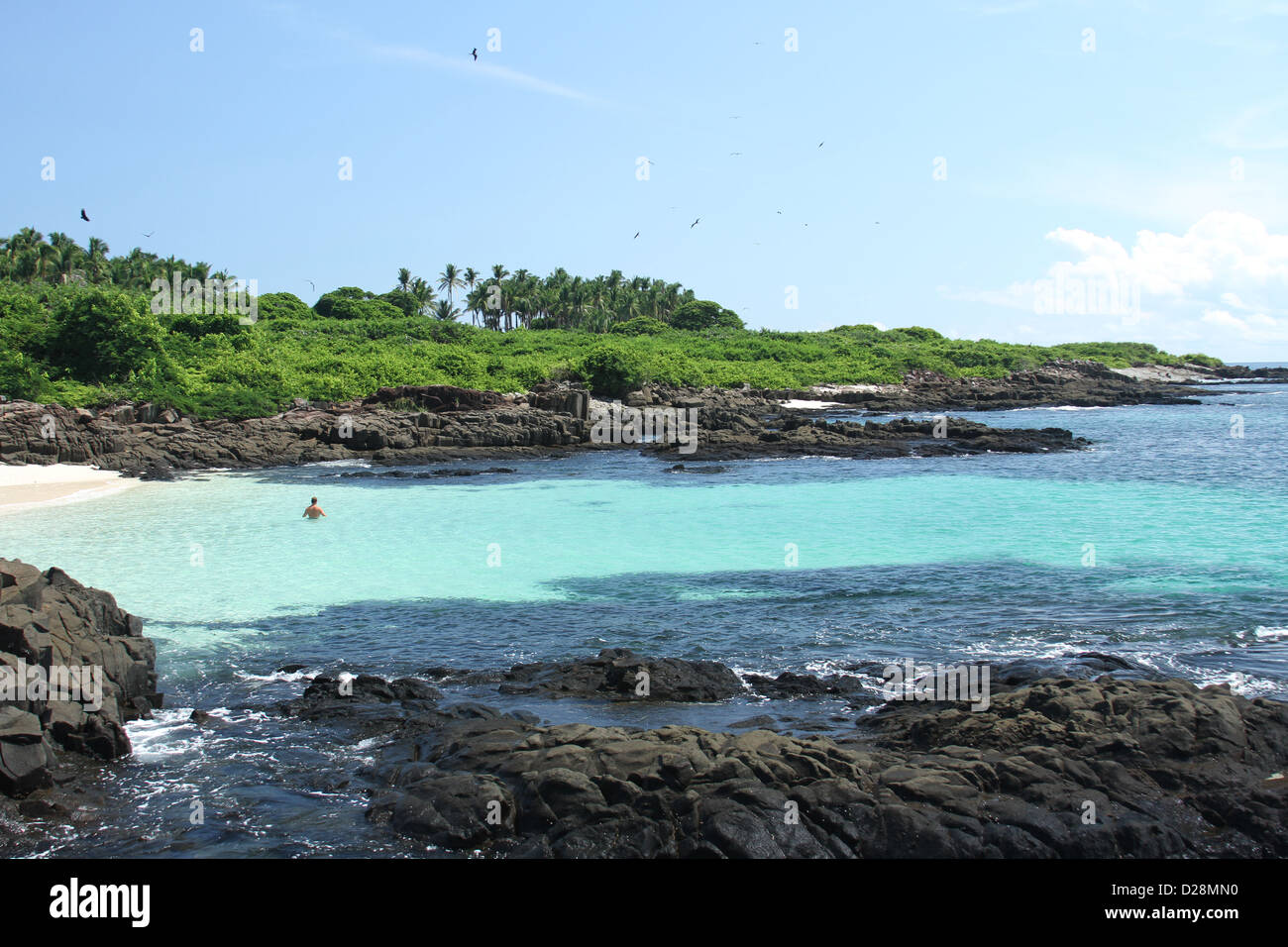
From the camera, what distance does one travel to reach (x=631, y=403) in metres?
53.6

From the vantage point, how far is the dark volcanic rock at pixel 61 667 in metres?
7.80

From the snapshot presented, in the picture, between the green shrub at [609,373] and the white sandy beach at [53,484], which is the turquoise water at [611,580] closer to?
the white sandy beach at [53,484]

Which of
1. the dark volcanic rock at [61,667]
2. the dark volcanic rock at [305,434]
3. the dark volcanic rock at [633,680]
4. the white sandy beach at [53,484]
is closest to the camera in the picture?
the dark volcanic rock at [61,667]

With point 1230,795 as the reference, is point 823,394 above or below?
above

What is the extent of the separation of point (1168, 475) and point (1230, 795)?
1098 inches

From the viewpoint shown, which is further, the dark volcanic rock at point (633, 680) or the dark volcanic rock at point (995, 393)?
the dark volcanic rock at point (995, 393)

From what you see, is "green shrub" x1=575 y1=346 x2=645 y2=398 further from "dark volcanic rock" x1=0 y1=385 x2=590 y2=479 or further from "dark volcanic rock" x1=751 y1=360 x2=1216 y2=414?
"dark volcanic rock" x1=751 y1=360 x2=1216 y2=414

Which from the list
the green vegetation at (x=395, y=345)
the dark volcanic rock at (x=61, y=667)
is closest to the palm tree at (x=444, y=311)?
the green vegetation at (x=395, y=345)
